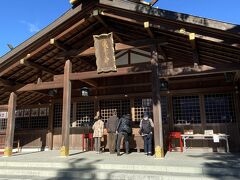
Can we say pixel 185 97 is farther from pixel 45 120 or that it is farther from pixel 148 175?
pixel 45 120

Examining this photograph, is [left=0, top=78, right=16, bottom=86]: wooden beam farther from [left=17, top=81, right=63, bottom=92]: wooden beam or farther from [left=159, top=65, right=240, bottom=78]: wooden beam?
[left=159, top=65, right=240, bottom=78]: wooden beam

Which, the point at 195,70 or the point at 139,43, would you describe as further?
the point at 139,43

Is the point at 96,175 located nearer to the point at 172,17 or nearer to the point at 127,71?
the point at 127,71

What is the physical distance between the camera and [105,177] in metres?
5.87

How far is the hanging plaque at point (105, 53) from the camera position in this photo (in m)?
8.26

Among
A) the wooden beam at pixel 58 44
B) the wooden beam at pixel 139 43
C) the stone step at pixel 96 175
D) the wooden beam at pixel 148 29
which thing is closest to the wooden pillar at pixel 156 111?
the wooden beam at pixel 139 43

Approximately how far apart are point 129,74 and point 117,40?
Answer: 1770 millimetres

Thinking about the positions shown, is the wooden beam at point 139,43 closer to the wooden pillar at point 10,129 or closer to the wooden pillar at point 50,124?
the wooden pillar at point 10,129

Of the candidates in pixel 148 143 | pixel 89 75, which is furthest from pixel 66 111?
pixel 148 143

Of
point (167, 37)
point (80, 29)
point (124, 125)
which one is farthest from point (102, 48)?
point (124, 125)

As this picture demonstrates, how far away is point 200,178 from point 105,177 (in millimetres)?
2310

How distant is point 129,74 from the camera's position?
9023mm

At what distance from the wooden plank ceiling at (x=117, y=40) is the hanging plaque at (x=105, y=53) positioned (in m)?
0.73

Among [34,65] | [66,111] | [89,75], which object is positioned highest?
[34,65]
